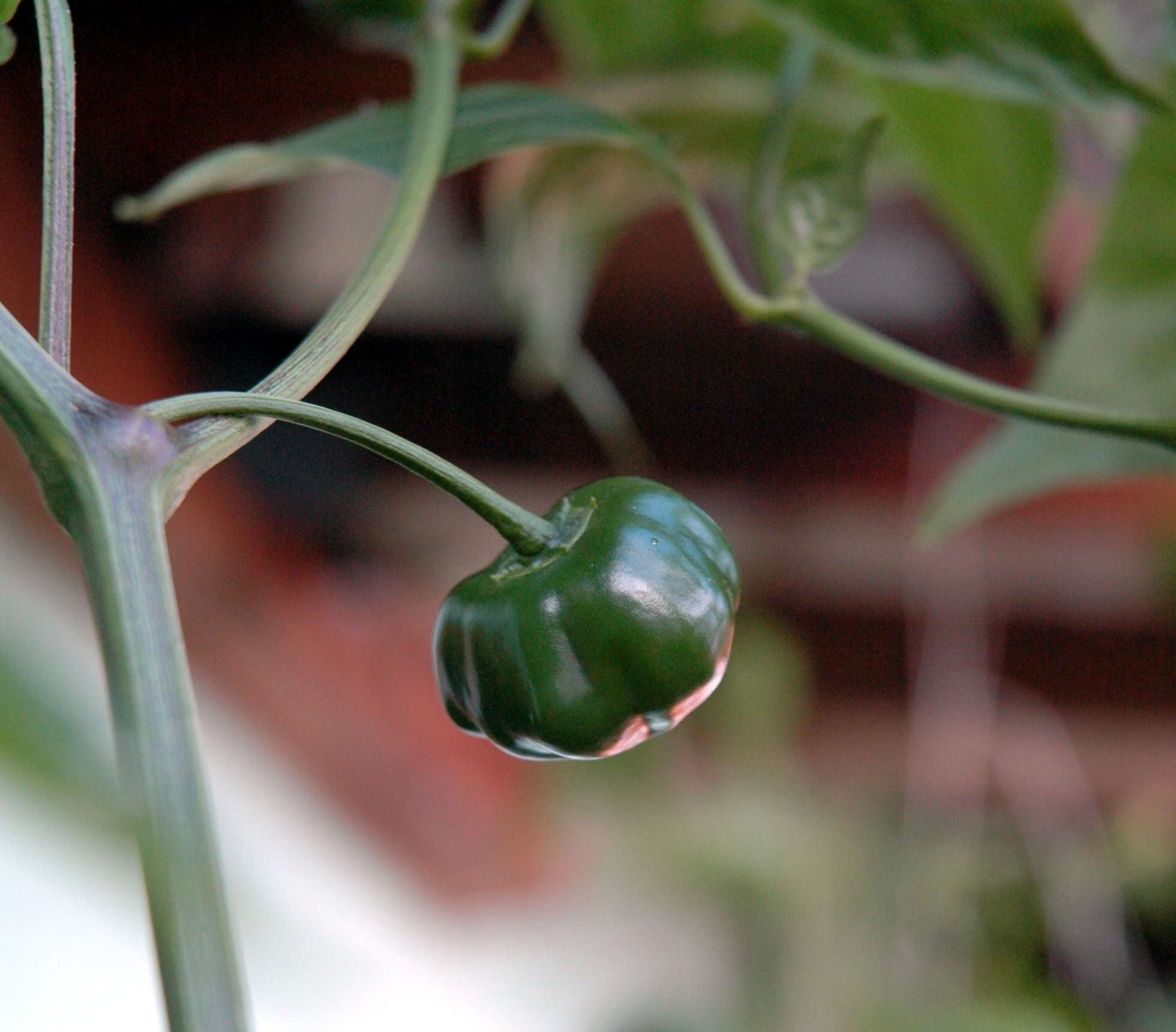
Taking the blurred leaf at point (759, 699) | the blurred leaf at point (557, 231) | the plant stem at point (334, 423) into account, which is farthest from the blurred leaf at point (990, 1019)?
the plant stem at point (334, 423)

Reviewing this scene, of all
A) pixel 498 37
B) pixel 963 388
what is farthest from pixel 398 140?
pixel 963 388

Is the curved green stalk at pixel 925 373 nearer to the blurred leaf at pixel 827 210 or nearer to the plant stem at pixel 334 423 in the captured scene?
the blurred leaf at pixel 827 210

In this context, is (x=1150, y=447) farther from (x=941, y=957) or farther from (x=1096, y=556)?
(x=941, y=957)

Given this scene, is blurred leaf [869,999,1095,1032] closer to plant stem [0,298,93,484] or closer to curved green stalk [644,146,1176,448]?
curved green stalk [644,146,1176,448]

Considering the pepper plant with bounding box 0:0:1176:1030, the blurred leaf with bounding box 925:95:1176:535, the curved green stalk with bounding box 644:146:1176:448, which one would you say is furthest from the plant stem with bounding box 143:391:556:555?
the blurred leaf with bounding box 925:95:1176:535

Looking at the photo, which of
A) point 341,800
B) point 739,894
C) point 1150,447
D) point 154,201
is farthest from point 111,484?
point 739,894
